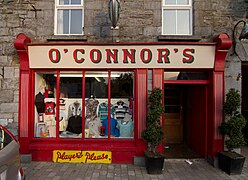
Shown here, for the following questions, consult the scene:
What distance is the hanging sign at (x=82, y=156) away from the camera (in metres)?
5.84

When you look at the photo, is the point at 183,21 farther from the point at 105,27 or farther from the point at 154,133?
the point at 154,133

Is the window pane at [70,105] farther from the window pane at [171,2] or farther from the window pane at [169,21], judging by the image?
the window pane at [171,2]

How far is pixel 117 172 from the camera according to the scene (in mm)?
5215

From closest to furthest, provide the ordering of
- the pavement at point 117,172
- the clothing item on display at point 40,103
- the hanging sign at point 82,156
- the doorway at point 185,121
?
the pavement at point 117,172 < the hanging sign at point 82,156 < the clothing item on display at point 40,103 < the doorway at point 185,121

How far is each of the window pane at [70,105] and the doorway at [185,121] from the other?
119 inches

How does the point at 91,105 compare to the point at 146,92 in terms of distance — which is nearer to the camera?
the point at 146,92

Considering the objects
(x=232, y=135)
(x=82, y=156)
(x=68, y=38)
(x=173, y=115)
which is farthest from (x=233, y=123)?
(x=68, y=38)

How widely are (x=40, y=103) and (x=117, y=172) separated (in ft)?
10.1

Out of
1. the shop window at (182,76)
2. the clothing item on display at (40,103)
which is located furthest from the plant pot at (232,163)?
the clothing item on display at (40,103)

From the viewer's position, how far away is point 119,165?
225 inches

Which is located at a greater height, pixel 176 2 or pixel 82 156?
pixel 176 2

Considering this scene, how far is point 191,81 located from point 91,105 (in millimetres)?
3048

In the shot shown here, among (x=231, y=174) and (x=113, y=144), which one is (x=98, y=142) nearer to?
(x=113, y=144)

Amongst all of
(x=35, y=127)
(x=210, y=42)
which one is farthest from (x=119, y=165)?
(x=210, y=42)
